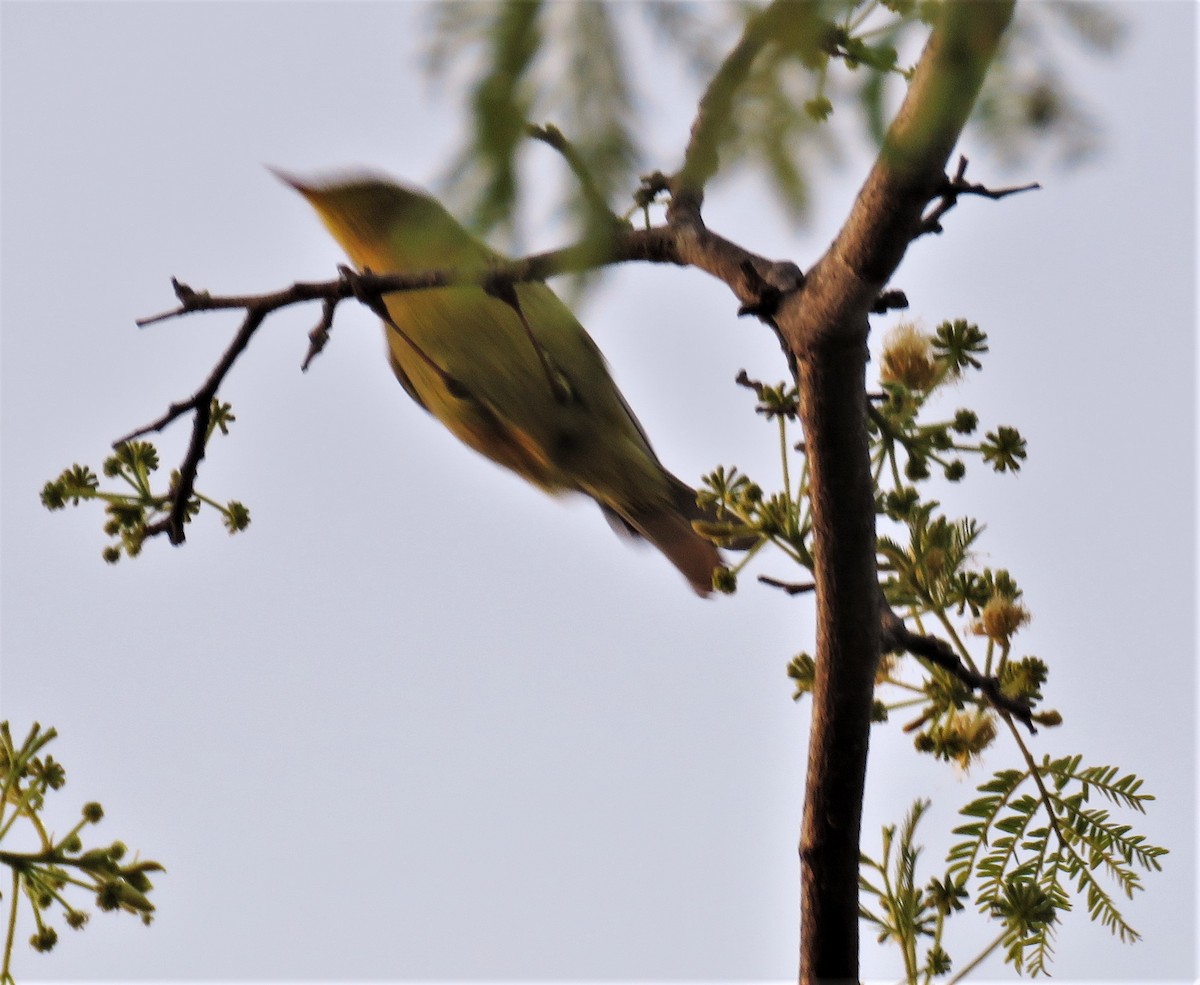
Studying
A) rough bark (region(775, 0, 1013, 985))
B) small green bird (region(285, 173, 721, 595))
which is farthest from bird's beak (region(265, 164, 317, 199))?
rough bark (region(775, 0, 1013, 985))

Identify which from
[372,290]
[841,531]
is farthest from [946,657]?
[372,290]

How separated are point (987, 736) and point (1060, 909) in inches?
11.4

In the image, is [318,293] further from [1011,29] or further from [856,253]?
[1011,29]

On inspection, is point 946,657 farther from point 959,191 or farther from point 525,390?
point 525,390

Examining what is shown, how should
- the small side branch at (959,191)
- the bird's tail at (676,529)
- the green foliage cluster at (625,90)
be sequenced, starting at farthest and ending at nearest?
the bird's tail at (676,529) → the small side branch at (959,191) → the green foliage cluster at (625,90)

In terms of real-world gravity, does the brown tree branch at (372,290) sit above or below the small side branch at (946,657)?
above

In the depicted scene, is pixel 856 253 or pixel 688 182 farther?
pixel 856 253

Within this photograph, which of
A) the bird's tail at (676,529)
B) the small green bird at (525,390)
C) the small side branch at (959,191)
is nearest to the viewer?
the small side branch at (959,191)

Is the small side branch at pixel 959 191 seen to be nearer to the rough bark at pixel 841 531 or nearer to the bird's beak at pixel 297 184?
the rough bark at pixel 841 531

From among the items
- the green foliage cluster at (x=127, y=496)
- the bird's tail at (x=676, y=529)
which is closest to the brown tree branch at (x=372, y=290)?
the green foliage cluster at (x=127, y=496)

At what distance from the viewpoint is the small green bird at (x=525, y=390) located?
152 inches

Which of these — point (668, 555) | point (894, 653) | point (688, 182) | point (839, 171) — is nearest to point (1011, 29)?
point (839, 171)

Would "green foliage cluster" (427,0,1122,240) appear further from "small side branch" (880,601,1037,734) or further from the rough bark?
"small side branch" (880,601,1037,734)

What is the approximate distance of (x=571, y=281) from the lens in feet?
3.55
